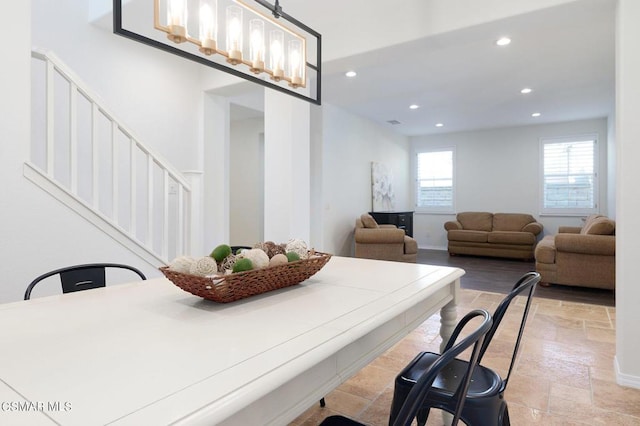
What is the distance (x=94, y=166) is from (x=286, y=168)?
1.65m

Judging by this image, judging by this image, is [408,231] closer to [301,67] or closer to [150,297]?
[301,67]

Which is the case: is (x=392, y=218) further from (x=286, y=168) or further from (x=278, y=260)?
(x=278, y=260)

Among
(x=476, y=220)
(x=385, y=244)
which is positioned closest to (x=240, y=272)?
(x=385, y=244)

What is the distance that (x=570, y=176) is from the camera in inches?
298

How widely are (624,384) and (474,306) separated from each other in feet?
5.18

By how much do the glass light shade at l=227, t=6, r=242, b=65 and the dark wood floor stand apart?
4155 millimetres

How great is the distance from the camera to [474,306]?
3793mm

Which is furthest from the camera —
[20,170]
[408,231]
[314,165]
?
[408,231]

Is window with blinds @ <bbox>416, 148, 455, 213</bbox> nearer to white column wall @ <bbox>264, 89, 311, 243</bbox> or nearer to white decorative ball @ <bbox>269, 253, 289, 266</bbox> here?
white column wall @ <bbox>264, 89, 311, 243</bbox>

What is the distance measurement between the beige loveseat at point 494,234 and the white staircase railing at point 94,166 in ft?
18.7

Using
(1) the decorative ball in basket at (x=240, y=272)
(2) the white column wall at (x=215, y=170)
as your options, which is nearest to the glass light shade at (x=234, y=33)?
(1) the decorative ball in basket at (x=240, y=272)

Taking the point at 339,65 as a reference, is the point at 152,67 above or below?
above

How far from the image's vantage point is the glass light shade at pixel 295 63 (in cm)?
193

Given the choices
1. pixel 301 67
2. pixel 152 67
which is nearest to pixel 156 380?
pixel 301 67
